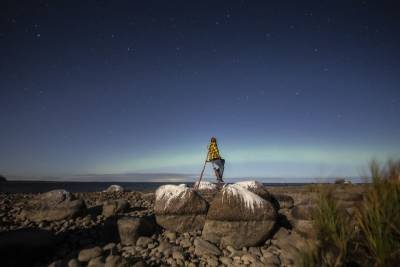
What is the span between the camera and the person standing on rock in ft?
41.9

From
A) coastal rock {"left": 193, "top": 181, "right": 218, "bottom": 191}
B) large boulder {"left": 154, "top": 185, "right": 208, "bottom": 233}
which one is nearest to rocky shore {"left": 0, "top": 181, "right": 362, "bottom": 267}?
large boulder {"left": 154, "top": 185, "right": 208, "bottom": 233}

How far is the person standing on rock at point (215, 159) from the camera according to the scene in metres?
12.8

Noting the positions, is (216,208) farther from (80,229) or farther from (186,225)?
(80,229)

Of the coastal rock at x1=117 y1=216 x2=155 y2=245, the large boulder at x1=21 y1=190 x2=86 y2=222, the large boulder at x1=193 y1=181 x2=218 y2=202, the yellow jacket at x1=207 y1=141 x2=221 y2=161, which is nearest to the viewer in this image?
the coastal rock at x1=117 y1=216 x2=155 y2=245

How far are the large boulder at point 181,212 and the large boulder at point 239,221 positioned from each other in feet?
1.82

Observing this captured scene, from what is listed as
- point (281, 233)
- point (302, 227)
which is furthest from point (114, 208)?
point (302, 227)

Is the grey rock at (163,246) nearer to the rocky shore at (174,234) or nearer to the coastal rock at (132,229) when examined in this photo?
the rocky shore at (174,234)

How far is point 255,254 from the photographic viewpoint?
614 centimetres

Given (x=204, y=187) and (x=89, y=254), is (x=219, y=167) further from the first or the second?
(x=89, y=254)

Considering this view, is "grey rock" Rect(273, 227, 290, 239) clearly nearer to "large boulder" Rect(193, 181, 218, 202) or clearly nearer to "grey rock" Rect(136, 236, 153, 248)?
"grey rock" Rect(136, 236, 153, 248)

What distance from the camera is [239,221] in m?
6.77

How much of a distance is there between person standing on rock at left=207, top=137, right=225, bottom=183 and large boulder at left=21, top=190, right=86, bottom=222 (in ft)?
19.1

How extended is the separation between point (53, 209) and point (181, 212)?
13.8 ft

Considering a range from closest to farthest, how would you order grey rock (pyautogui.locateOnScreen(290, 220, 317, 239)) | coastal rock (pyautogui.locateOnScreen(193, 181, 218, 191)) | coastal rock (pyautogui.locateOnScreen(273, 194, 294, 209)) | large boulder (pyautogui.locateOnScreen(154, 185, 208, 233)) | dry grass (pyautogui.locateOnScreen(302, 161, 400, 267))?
dry grass (pyautogui.locateOnScreen(302, 161, 400, 267))
grey rock (pyautogui.locateOnScreen(290, 220, 317, 239))
large boulder (pyautogui.locateOnScreen(154, 185, 208, 233))
coastal rock (pyautogui.locateOnScreen(273, 194, 294, 209))
coastal rock (pyautogui.locateOnScreen(193, 181, 218, 191))
